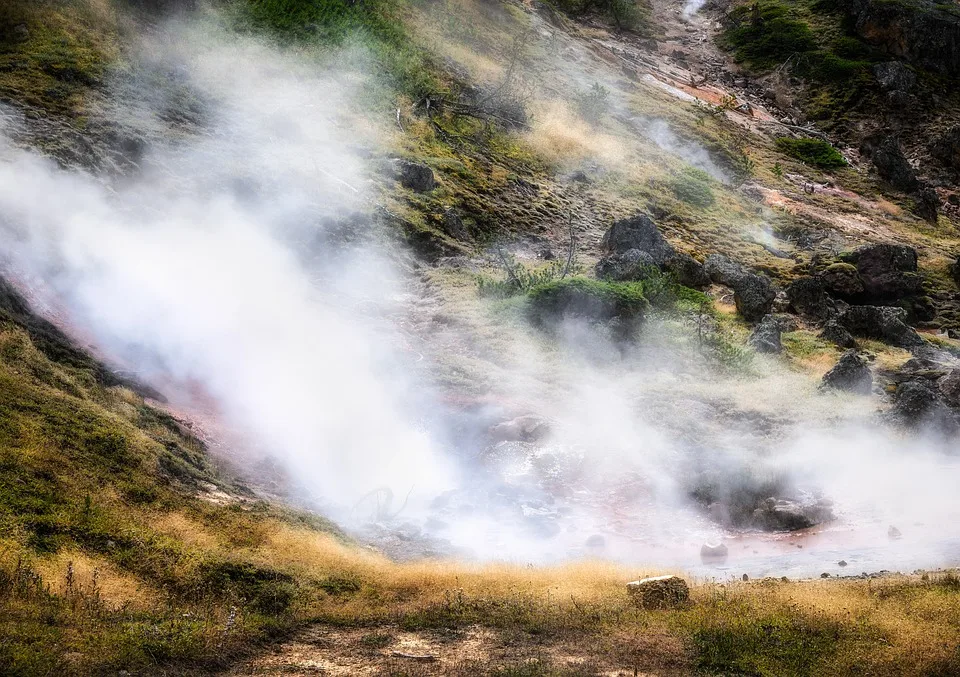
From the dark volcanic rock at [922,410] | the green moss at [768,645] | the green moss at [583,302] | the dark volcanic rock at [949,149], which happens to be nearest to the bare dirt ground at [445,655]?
the green moss at [768,645]

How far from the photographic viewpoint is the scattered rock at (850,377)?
23984mm

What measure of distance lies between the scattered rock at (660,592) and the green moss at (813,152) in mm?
46041

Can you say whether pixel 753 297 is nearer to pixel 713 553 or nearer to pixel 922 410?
pixel 922 410

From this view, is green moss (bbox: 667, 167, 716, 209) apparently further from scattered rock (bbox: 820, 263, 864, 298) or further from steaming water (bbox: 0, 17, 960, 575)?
steaming water (bbox: 0, 17, 960, 575)

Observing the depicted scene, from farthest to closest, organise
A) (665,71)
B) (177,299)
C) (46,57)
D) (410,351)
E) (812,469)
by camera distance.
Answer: (665,71)
(46,57)
(410,351)
(177,299)
(812,469)

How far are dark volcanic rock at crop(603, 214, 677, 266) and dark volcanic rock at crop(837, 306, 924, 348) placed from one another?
7655 millimetres

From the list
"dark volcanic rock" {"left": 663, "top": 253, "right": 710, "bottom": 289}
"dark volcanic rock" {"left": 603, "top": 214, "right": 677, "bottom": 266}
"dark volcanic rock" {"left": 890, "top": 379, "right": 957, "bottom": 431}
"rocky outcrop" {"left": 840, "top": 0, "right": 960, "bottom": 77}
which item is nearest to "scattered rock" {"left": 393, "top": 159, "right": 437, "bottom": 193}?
"dark volcanic rock" {"left": 603, "top": 214, "right": 677, "bottom": 266}

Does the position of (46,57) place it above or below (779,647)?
above

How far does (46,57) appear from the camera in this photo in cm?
3034

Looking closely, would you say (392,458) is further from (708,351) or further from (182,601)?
(708,351)

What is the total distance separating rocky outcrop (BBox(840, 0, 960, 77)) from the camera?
205 feet

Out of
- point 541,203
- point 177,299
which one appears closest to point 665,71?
point 541,203

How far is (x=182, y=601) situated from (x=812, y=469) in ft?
50.0

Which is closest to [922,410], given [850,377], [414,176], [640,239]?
[850,377]
